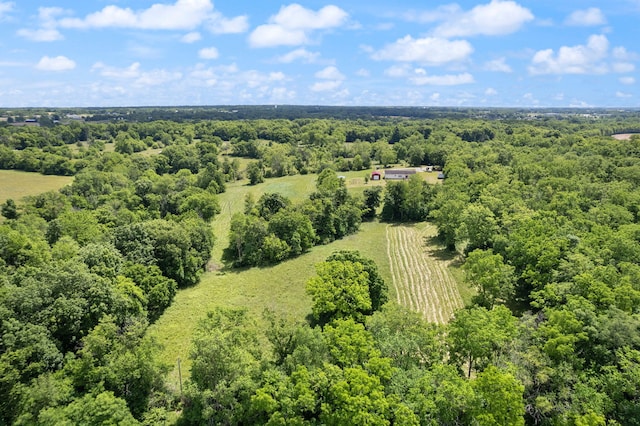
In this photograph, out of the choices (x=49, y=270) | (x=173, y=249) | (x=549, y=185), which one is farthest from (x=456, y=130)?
(x=49, y=270)

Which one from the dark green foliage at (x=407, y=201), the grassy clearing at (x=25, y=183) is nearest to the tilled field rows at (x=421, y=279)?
the dark green foliage at (x=407, y=201)

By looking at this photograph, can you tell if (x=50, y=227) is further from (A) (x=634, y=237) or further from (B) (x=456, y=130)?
(B) (x=456, y=130)

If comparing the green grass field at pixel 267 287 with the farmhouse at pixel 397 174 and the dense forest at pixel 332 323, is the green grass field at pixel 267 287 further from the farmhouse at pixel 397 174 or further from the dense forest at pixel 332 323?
the farmhouse at pixel 397 174

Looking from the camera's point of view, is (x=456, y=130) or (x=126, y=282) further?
(x=456, y=130)

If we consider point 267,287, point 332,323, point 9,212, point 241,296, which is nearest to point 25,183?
point 9,212

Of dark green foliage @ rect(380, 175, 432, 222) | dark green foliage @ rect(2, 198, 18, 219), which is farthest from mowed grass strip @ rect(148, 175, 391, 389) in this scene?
dark green foliage @ rect(2, 198, 18, 219)

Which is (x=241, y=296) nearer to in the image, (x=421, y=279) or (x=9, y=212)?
(x=421, y=279)
